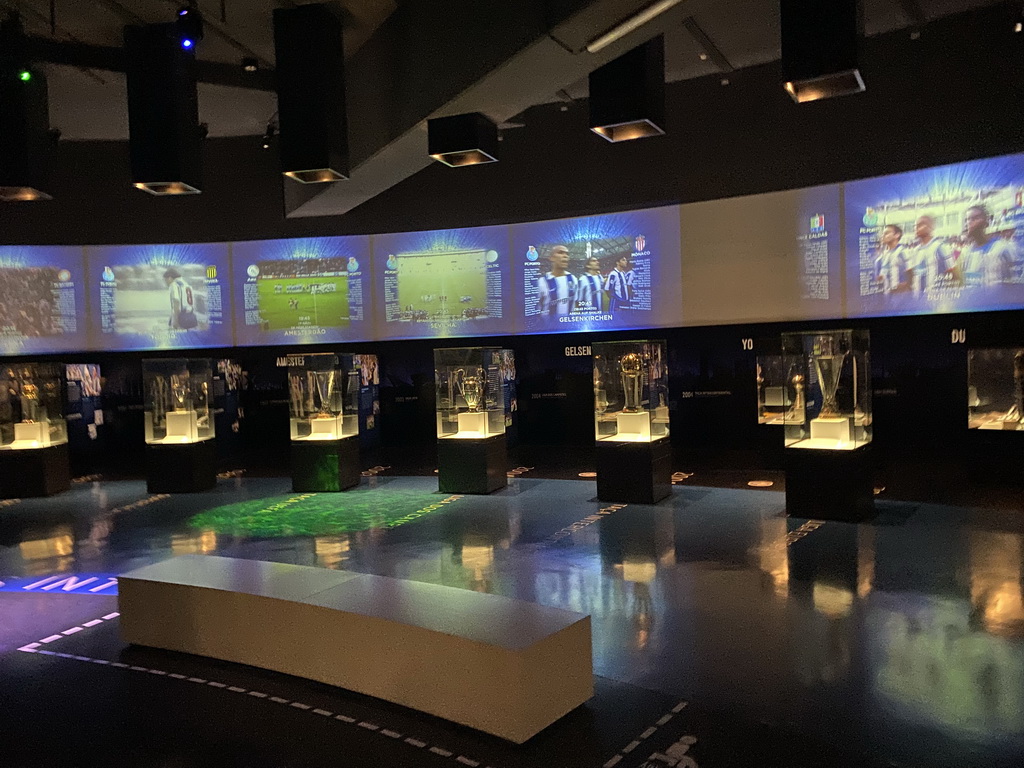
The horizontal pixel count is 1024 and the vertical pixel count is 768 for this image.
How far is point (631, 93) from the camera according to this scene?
703 cm

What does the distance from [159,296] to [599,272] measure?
22.6 feet

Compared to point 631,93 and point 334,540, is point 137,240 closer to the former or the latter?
point 334,540

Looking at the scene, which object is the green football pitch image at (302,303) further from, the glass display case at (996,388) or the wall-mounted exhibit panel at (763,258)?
the glass display case at (996,388)

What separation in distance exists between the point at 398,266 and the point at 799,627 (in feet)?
30.2

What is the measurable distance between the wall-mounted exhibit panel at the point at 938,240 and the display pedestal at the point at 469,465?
15.1ft

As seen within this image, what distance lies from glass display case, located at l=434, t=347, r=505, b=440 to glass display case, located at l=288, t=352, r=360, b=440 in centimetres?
131

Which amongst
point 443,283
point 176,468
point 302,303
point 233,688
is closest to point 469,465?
point 443,283

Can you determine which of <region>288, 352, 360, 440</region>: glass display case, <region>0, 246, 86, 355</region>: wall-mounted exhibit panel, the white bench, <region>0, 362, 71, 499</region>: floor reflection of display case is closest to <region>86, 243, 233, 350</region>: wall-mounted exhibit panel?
<region>0, 246, 86, 355</region>: wall-mounted exhibit panel

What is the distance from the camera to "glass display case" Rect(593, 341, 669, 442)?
8.69m

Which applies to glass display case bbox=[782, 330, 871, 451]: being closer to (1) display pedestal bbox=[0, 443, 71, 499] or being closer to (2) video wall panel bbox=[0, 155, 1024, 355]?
(2) video wall panel bbox=[0, 155, 1024, 355]

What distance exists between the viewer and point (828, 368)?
7.52 m

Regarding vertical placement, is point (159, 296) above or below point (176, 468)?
above

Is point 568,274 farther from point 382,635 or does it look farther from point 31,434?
point 382,635

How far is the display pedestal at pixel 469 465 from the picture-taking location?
375 inches
